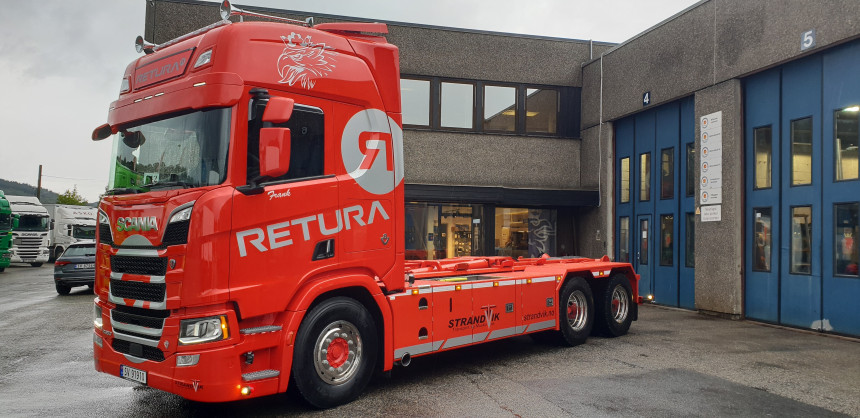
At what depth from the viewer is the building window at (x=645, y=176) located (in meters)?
15.5

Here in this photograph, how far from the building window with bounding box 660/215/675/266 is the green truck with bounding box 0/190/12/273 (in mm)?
25104

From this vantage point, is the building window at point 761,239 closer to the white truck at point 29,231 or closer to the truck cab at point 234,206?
the truck cab at point 234,206

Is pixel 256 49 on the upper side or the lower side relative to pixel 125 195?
upper

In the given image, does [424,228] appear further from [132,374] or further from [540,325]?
[132,374]

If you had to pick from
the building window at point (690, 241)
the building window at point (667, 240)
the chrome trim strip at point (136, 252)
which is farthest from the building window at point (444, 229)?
the chrome trim strip at point (136, 252)

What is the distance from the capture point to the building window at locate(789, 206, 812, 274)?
36.2ft

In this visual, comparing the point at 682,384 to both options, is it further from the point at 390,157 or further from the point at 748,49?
the point at 748,49

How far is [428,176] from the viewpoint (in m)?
16.8

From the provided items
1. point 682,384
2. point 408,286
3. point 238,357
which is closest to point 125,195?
point 238,357

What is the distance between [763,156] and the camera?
12.2 metres

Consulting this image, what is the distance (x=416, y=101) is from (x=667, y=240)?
24.0 ft

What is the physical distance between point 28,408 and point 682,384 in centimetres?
A: 664

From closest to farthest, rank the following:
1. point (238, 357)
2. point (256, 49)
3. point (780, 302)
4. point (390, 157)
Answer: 1. point (238, 357)
2. point (256, 49)
3. point (390, 157)
4. point (780, 302)

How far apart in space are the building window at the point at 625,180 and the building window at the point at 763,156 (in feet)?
Result: 14.0
